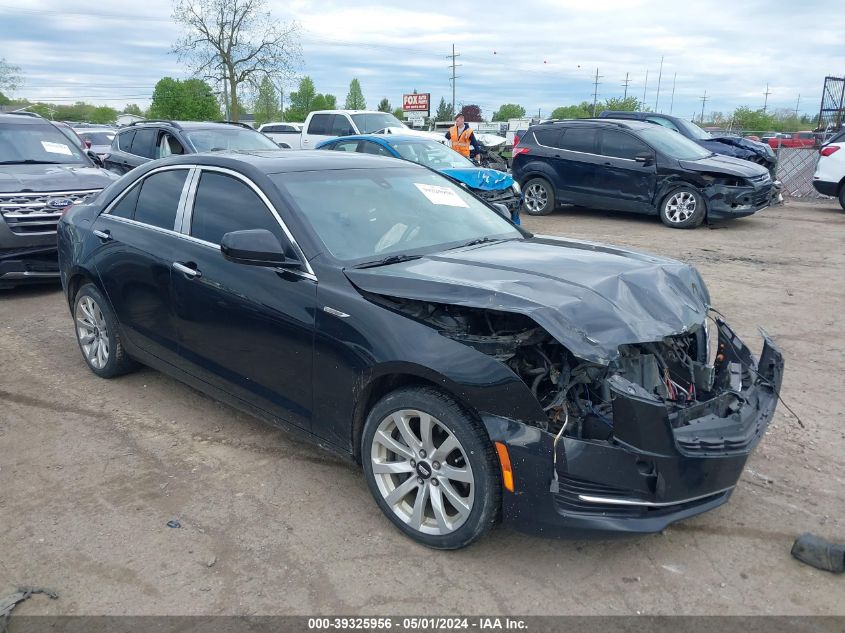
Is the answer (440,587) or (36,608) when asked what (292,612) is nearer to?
(440,587)

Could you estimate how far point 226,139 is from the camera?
36.2ft

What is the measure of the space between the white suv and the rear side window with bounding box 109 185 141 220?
13672 mm

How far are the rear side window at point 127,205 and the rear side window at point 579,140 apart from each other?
10.0 meters

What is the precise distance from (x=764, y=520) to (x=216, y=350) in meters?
3.05

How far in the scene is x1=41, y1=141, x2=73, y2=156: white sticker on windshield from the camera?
349 inches

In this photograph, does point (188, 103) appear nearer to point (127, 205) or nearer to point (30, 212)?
point (30, 212)

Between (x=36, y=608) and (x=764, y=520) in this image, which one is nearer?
(x=36, y=608)

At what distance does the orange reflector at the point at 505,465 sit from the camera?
9.29 feet

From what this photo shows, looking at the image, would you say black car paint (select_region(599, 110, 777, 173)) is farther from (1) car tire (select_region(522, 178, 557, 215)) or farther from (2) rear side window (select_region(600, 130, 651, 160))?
(2) rear side window (select_region(600, 130, 651, 160))

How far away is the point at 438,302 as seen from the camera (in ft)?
10.0

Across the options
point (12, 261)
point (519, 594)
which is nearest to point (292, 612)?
point (519, 594)

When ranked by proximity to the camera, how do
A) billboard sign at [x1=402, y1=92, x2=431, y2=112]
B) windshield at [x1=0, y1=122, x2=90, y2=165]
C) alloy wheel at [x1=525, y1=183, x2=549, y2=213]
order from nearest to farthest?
1. windshield at [x1=0, y1=122, x2=90, y2=165]
2. alloy wheel at [x1=525, y1=183, x2=549, y2=213]
3. billboard sign at [x1=402, y1=92, x2=431, y2=112]

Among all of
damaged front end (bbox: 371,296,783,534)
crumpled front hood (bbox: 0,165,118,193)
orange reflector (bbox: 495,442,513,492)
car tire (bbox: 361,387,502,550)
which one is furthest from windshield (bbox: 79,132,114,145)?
orange reflector (bbox: 495,442,513,492)

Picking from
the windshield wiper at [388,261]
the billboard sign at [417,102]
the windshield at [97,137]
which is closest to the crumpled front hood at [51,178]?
the windshield wiper at [388,261]
